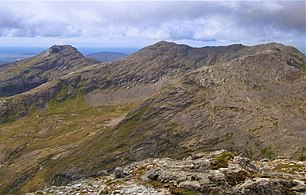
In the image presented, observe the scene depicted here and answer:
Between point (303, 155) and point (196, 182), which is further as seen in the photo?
point (303, 155)

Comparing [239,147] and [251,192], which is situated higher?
[251,192]

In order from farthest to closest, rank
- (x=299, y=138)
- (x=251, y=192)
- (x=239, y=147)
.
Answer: (x=239, y=147), (x=299, y=138), (x=251, y=192)

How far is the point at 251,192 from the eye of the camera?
40.3m

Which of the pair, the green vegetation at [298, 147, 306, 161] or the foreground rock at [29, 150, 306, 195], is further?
the green vegetation at [298, 147, 306, 161]

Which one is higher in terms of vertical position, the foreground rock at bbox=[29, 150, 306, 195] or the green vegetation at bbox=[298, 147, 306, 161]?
the foreground rock at bbox=[29, 150, 306, 195]

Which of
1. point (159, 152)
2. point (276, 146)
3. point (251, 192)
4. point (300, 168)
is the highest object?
point (251, 192)

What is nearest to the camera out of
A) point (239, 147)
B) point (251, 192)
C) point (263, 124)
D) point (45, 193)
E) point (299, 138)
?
point (251, 192)

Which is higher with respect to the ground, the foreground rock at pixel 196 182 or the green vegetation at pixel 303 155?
the foreground rock at pixel 196 182

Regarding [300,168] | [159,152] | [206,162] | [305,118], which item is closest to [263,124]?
[305,118]

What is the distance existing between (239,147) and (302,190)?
132 m

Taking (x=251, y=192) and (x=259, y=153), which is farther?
(x=259, y=153)

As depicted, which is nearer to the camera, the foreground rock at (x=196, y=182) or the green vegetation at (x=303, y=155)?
the foreground rock at (x=196, y=182)

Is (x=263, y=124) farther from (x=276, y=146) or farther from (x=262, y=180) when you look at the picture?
(x=262, y=180)

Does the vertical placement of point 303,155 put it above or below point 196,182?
below
